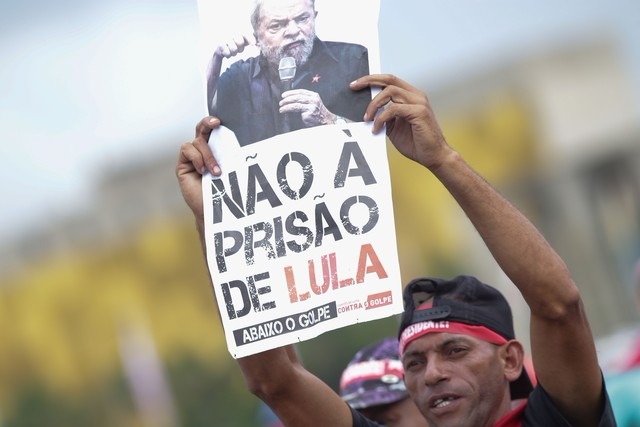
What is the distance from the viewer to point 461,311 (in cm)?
430

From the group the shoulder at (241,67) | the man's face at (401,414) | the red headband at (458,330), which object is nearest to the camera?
the shoulder at (241,67)

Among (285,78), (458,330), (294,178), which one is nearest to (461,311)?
(458,330)

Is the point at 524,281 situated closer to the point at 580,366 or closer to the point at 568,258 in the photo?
the point at 580,366

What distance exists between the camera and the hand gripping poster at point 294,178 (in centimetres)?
379

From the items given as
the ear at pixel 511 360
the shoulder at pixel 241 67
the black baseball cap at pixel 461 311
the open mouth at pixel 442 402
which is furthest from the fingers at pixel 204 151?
the ear at pixel 511 360

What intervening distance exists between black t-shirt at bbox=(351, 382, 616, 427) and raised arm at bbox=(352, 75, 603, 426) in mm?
25

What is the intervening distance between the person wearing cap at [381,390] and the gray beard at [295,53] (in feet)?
5.66

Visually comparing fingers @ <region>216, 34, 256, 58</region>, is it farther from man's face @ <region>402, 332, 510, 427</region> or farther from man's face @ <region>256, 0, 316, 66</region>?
man's face @ <region>402, 332, 510, 427</region>

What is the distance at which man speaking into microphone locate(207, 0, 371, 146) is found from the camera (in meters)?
3.90

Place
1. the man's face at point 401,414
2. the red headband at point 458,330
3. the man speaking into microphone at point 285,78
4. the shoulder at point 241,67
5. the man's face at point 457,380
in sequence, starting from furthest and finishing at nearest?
the man's face at point 401,414
the red headband at point 458,330
the man's face at point 457,380
the shoulder at point 241,67
the man speaking into microphone at point 285,78

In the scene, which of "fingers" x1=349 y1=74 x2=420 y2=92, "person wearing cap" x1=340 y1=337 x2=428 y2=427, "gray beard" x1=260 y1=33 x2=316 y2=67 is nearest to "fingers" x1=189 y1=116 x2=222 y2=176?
"gray beard" x1=260 y1=33 x2=316 y2=67

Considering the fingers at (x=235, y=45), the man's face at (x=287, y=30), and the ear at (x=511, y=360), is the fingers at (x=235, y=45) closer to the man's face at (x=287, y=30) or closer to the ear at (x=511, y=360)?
the man's face at (x=287, y=30)

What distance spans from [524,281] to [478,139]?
45.4 meters

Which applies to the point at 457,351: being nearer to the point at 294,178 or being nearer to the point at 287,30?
the point at 294,178
